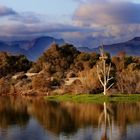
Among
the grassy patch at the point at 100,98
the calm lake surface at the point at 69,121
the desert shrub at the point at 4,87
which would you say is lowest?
the calm lake surface at the point at 69,121

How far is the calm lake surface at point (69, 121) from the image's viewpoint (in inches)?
1576

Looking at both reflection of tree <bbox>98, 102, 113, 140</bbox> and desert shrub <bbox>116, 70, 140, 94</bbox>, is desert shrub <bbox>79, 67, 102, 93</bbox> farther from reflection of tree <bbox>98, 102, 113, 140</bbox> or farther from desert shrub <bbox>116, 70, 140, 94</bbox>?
reflection of tree <bbox>98, 102, 113, 140</bbox>

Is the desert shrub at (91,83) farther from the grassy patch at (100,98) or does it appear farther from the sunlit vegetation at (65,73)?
the grassy patch at (100,98)

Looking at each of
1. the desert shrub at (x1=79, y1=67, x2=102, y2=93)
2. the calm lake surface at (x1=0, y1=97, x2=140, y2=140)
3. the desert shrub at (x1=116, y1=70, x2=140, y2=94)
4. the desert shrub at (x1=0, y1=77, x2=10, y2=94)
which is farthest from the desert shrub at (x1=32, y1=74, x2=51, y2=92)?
the calm lake surface at (x1=0, y1=97, x2=140, y2=140)

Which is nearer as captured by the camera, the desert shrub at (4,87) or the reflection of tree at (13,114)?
the reflection of tree at (13,114)

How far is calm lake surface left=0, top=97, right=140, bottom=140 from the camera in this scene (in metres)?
40.0

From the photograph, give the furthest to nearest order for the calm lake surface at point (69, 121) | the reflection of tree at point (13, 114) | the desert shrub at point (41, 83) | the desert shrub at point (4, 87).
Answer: the desert shrub at point (4, 87) < the desert shrub at point (41, 83) < the reflection of tree at point (13, 114) < the calm lake surface at point (69, 121)

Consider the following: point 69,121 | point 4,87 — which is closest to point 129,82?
point 4,87

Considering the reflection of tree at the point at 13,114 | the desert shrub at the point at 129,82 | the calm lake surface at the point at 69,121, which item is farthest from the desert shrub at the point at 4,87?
the desert shrub at the point at 129,82

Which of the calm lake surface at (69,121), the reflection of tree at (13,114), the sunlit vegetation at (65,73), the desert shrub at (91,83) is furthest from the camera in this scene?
the sunlit vegetation at (65,73)

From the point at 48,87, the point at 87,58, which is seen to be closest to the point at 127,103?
the point at 48,87

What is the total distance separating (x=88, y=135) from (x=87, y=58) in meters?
57.1

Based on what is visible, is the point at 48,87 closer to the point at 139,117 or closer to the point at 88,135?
the point at 139,117

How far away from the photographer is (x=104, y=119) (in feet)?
163
